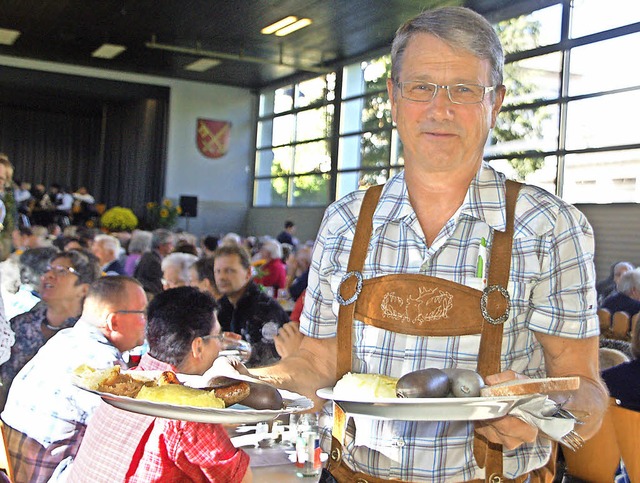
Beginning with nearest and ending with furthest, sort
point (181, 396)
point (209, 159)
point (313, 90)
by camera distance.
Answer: point (181, 396)
point (313, 90)
point (209, 159)

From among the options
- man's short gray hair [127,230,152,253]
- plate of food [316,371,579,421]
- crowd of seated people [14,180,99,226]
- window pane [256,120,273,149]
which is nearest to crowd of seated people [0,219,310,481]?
plate of food [316,371,579,421]

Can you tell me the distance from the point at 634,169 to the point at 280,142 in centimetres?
1150

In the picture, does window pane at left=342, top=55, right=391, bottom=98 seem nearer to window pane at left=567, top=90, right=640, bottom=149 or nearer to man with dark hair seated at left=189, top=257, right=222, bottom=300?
window pane at left=567, top=90, right=640, bottom=149

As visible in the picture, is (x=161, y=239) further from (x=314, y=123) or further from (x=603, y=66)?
(x=314, y=123)

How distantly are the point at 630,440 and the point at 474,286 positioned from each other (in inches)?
78.1

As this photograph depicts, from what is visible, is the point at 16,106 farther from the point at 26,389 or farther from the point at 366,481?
the point at 366,481

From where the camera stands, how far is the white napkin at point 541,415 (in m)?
1.08

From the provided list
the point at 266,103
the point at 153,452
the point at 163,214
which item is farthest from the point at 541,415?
the point at 266,103

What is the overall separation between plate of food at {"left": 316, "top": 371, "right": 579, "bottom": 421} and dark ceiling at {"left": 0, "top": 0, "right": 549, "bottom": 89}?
11.7m

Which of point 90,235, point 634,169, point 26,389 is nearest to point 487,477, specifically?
point 26,389

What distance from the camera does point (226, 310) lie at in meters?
5.73

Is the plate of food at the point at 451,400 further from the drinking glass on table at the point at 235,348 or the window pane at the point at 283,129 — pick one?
the window pane at the point at 283,129

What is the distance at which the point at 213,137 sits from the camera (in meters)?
22.0

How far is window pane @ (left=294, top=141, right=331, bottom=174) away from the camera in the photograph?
1844cm
